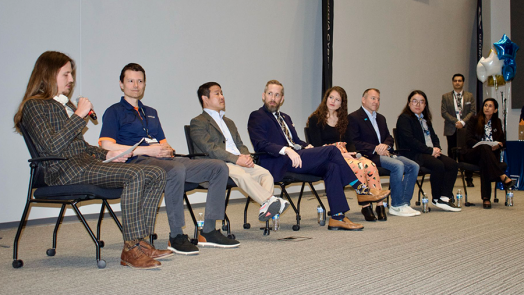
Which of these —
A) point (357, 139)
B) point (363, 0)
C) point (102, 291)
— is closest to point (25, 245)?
point (102, 291)

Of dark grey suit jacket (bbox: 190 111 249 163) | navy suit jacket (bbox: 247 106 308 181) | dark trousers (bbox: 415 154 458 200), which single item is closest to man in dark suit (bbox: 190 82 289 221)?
dark grey suit jacket (bbox: 190 111 249 163)

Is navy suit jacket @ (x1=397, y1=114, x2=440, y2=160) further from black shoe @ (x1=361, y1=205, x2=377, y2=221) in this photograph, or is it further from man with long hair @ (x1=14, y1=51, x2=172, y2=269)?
man with long hair @ (x1=14, y1=51, x2=172, y2=269)

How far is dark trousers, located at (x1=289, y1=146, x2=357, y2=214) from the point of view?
3.68m

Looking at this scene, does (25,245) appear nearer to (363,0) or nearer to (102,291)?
(102,291)

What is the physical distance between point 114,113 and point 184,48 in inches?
89.2

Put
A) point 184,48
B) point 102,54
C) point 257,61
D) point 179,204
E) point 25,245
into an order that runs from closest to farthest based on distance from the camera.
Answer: point 179,204 < point 25,245 < point 102,54 < point 184,48 < point 257,61

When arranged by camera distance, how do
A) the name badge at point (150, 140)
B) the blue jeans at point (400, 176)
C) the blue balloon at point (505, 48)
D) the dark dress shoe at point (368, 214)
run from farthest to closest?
the blue balloon at point (505, 48) → the blue jeans at point (400, 176) → the dark dress shoe at point (368, 214) → the name badge at point (150, 140)

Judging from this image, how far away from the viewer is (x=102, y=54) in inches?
177

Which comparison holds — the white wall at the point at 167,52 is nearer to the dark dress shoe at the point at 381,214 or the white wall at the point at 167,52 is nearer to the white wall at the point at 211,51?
the white wall at the point at 211,51

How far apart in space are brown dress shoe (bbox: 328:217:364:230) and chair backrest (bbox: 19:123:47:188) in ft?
6.98

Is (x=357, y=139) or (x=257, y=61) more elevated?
(x=257, y=61)

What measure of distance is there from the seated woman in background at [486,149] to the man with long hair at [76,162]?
3884mm

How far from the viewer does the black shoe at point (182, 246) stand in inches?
112

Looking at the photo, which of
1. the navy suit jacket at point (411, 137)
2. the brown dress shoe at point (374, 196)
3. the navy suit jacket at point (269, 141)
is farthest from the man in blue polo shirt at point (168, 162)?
the navy suit jacket at point (411, 137)
